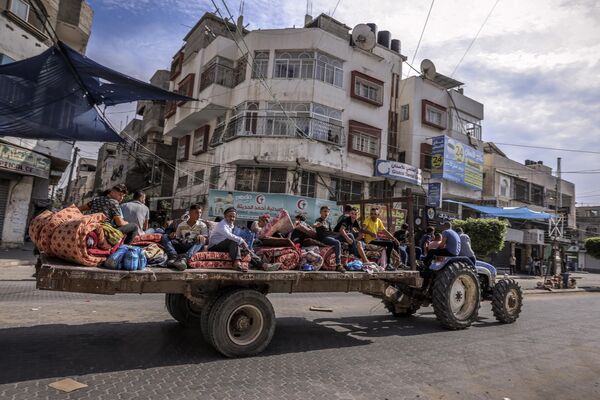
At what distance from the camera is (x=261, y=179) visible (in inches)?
899

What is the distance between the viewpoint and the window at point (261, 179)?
22.6m

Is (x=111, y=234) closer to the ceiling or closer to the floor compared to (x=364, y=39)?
closer to the floor

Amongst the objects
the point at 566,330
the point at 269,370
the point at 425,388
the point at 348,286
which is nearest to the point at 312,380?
the point at 269,370

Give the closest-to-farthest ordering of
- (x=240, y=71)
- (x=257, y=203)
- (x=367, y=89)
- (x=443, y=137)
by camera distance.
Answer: (x=257, y=203), (x=240, y=71), (x=367, y=89), (x=443, y=137)

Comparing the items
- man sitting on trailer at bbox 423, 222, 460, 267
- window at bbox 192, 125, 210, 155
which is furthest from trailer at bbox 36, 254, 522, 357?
window at bbox 192, 125, 210, 155

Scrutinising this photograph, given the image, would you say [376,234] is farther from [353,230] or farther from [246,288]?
[246,288]

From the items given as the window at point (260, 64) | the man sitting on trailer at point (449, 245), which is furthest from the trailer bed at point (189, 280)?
the window at point (260, 64)

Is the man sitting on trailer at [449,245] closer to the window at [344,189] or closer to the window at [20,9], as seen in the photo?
the window at [344,189]

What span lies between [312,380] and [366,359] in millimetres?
1261

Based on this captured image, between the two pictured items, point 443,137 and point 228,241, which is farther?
point 443,137

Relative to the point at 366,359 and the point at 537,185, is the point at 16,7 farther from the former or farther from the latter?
the point at 537,185

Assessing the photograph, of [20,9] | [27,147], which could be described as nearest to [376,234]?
[27,147]

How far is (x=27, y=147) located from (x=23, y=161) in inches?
29.7

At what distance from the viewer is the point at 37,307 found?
809 centimetres
